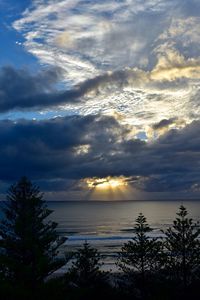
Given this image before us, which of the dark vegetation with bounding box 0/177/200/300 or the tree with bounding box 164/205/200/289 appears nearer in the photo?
the dark vegetation with bounding box 0/177/200/300

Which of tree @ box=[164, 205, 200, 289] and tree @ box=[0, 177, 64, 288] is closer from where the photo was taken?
tree @ box=[0, 177, 64, 288]

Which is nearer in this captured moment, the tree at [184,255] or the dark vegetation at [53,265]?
the dark vegetation at [53,265]

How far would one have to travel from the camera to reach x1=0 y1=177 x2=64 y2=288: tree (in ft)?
84.3

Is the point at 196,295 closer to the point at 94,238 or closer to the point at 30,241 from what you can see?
the point at 30,241

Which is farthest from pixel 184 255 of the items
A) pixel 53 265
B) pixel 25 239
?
pixel 25 239

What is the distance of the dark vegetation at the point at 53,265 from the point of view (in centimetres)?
2544

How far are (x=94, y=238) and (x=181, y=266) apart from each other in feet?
162

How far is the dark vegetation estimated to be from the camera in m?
25.4

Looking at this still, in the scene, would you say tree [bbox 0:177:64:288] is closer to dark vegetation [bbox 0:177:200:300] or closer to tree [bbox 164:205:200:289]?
dark vegetation [bbox 0:177:200:300]

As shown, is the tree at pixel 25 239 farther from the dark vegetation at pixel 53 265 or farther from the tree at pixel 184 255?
the tree at pixel 184 255

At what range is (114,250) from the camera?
2432 inches

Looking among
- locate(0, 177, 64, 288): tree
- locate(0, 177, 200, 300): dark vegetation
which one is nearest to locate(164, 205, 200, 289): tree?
locate(0, 177, 200, 300): dark vegetation

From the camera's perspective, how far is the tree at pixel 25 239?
25703mm

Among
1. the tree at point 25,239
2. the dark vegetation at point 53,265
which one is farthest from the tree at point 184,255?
the tree at point 25,239
